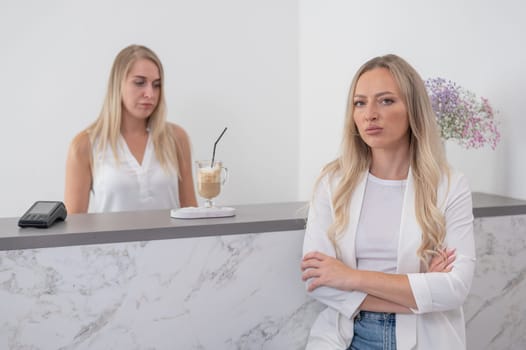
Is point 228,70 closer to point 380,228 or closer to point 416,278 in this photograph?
point 380,228

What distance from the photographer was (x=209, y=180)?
1.79 meters

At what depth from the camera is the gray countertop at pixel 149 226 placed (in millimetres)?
1481

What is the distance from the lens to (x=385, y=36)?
2.75 meters

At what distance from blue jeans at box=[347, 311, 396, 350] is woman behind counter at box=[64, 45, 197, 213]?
4.13 feet

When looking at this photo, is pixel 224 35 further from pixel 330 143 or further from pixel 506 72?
pixel 506 72

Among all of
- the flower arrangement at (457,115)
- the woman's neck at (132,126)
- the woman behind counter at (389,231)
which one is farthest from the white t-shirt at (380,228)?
the woman's neck at (132,126)

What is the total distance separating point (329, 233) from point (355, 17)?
5.74ft

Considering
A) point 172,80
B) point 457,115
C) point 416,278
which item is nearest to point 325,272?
A: point 416,278

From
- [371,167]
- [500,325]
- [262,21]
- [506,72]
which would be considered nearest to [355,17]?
[262,21]

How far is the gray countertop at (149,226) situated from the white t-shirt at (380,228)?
20 centimetres

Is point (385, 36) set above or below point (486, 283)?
above

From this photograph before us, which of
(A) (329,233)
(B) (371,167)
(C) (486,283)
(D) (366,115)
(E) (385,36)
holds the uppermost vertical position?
(E) (385,36)

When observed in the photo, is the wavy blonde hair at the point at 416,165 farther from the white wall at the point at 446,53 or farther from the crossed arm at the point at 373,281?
the white wall at the point at 446,53

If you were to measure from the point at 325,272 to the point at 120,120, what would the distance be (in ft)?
4.68
